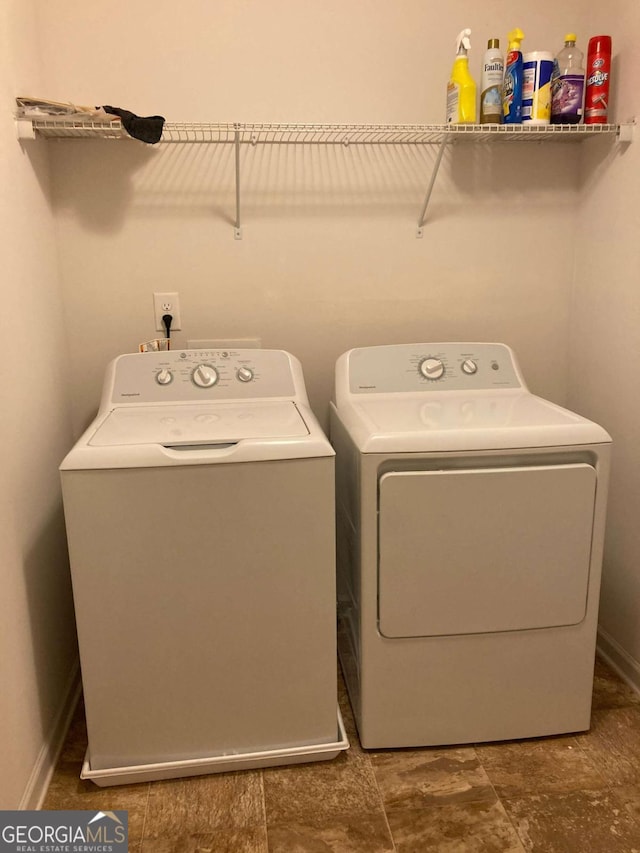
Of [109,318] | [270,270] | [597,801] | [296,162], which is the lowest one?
[597,801]

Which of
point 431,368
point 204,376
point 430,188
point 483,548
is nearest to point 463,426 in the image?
point 483,548

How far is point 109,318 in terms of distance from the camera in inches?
82.2

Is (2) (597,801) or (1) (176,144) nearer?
(2) (597,801)

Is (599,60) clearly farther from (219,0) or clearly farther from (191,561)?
(191,561)

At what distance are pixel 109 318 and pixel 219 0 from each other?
99 cm

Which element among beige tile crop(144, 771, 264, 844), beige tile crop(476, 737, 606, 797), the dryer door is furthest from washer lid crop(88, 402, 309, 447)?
beige tile crop(476, 737, 606, 797)

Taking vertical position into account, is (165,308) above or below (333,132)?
below

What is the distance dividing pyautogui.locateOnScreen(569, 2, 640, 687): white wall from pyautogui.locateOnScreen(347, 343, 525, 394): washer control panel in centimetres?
30

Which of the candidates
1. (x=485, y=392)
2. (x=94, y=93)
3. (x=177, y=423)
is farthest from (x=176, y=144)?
(x=485, y=392)

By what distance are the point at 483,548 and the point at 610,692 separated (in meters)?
0.74

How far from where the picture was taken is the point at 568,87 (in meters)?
1.89

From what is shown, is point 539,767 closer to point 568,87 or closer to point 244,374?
point 244,374

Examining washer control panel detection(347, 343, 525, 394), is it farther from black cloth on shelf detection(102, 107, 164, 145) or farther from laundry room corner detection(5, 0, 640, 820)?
black cloth on shelf detection(102, 107, 164, 145)

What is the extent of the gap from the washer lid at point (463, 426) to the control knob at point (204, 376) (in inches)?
15.1
